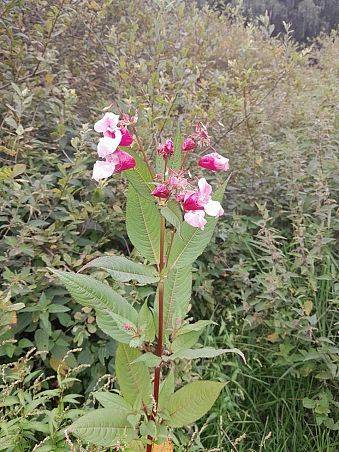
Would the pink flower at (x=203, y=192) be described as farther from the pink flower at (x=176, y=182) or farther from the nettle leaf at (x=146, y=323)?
the nettle leaf at (x=146, y=323)

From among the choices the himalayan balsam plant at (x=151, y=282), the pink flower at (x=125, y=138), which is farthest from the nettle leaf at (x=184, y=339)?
the pink flower at (x=125, y=138)

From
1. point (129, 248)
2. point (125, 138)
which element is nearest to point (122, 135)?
point (125, 138)

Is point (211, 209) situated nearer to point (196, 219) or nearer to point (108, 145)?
point (196, 219)

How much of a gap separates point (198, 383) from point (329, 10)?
15.9 meters

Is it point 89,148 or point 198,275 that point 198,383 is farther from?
point 89,148

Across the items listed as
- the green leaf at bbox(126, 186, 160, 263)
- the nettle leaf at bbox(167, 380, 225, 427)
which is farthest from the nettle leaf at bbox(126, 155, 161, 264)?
the nettle leaf at bbox(167, 380, 225, 427)

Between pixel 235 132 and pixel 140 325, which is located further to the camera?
pixel 235 132

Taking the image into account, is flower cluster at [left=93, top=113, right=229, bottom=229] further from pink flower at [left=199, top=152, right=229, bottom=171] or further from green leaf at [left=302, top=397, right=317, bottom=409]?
green leaf at [left=302, top=397, right=317, bottom=409]

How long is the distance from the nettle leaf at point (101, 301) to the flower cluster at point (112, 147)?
23cm

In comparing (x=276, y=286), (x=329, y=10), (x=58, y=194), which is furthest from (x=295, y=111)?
(x=329, y=10)

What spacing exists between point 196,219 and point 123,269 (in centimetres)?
20

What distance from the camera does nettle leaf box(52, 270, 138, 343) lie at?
1.14 m

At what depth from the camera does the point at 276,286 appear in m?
2.26

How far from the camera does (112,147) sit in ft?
3.39
